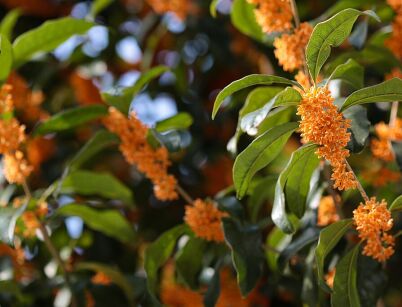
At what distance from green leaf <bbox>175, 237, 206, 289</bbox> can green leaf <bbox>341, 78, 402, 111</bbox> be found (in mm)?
643

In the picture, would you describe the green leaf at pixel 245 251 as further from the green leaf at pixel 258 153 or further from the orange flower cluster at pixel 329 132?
the orange flower cluster at pixel 329 132

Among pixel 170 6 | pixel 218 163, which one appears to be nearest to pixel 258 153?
pixel 170 6

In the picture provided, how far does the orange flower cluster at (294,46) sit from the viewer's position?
1.76 meters

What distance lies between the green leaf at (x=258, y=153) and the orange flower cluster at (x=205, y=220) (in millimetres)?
187

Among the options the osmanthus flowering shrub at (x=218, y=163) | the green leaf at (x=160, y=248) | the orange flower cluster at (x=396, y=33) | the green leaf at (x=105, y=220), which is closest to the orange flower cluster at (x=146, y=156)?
the osmanthus flowering shrub at (x=218, y=163)

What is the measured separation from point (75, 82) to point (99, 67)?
0.31 metres

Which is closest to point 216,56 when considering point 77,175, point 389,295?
point 77,175

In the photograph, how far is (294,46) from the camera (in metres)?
1.76

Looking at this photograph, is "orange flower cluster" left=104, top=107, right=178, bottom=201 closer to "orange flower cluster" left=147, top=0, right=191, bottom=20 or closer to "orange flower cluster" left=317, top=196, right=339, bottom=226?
"orange flower cluster" left=317, top=196, right=339, bottom=226

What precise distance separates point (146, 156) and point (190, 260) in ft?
1.17

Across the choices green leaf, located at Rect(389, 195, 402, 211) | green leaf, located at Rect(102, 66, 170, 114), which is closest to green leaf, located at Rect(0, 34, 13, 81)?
green leaf, located at Rect(102, 66, 170, 114)

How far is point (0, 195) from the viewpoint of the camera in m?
2.40

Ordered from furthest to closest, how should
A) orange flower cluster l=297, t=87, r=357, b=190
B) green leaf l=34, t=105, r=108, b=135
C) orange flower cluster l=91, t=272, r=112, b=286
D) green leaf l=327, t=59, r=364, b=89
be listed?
orange flower cluster l=91, t=272, r=112, b=286 < green leaf l=34, t=105, r=108, b=135 < green leaf l=327, t=59, r=364, b=89 < orange flower cluster l=297, t=87, r=357, b=190

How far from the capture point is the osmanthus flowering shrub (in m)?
1.59
